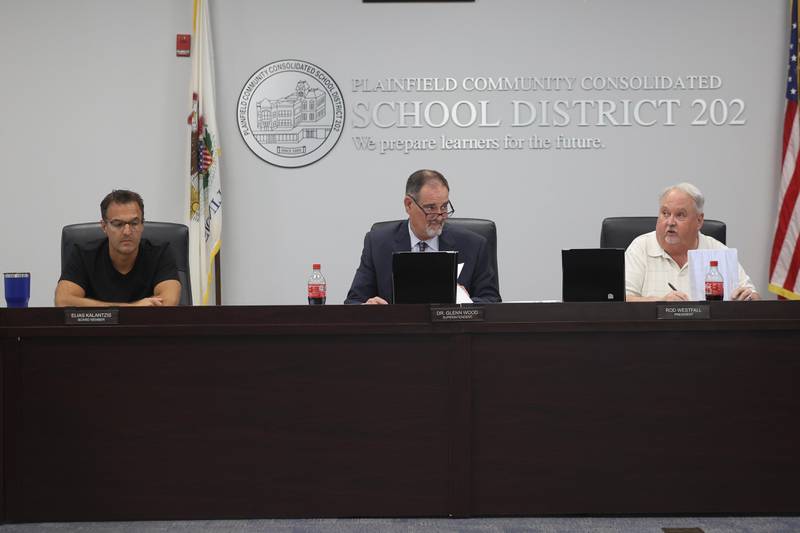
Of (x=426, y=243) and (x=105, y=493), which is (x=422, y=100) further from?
(x=105, y=493)

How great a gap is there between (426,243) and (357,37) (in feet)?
5.81

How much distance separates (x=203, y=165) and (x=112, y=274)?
1.37 m

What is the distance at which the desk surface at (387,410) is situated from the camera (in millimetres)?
2416

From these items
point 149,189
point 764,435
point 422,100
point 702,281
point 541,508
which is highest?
point 422,100

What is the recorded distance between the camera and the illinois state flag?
443cm

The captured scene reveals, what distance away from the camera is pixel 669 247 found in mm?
3270

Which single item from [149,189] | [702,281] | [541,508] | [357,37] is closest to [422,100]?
[357,37]

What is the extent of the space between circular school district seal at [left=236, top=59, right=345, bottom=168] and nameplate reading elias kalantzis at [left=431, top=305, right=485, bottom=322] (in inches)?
92.7

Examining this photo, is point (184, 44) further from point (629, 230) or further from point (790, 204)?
point (790, 204)

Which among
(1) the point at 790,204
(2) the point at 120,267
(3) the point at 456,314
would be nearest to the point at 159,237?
(2) the point at 120,267

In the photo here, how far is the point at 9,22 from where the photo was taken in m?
4.59

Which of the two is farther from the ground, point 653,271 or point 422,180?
point 422,180

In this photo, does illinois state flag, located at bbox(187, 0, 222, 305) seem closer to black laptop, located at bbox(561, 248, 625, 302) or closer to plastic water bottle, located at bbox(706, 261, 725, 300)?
black laptop, located at bbox(561, 248, 625, 302)

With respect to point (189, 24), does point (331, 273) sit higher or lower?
lower
